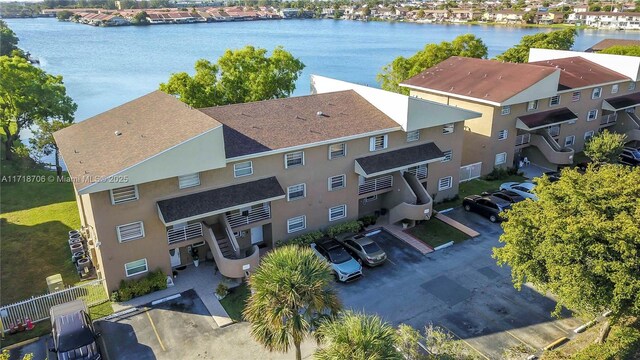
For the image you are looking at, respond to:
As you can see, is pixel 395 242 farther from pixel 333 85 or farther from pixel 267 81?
pixel 267 81

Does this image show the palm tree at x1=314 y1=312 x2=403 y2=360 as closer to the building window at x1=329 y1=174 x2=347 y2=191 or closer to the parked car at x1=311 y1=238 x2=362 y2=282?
the parked car at x1=311 y1=238 x2=362 y2=282

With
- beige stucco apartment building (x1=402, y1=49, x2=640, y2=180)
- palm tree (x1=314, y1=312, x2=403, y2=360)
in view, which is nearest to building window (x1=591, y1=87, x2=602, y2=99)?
beige stucco apartment building (x1=402, y1=49, x2=640, y2=180)

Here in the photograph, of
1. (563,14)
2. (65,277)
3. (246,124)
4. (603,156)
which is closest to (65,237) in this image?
(65,277)

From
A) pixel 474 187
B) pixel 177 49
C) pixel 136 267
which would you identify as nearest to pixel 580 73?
pixel 474 187

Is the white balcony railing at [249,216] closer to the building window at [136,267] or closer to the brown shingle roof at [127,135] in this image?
the building window at [136,267]

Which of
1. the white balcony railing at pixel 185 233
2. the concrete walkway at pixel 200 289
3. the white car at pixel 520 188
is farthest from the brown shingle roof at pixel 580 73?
the concrete walkway at pixel 200 289

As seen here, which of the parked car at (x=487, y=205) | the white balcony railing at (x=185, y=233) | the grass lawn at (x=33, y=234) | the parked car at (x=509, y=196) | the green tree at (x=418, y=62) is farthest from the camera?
the green tree at (x=418, y=62)
